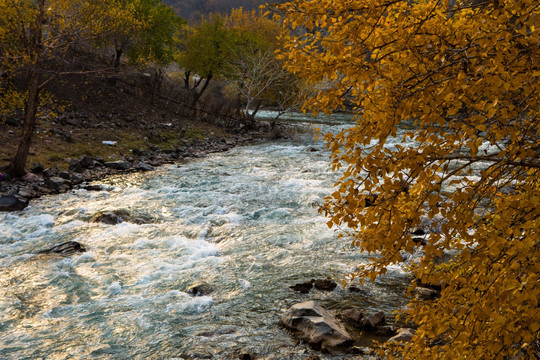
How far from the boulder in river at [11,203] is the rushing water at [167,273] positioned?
34cm

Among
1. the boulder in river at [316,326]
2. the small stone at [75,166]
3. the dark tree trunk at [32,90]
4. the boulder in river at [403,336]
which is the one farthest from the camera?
the small stone at [75,166]

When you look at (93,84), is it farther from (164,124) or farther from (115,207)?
(115,207)

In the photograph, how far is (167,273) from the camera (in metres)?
9.80

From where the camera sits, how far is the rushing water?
7.27m

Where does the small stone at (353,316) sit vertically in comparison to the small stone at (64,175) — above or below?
above

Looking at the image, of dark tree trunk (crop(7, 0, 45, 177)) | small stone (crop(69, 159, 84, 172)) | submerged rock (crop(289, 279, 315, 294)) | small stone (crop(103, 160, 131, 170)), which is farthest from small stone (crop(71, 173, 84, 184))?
submerged rock (crop(289, 279, 315, 294))

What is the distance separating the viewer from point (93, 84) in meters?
28.9

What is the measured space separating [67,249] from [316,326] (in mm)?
6772

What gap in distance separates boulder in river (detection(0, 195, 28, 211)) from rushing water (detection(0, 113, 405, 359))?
13.2 inches

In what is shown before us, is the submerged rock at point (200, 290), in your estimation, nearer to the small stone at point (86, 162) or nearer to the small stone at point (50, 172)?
the small stone at point (50, 172)

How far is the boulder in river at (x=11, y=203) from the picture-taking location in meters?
13.1

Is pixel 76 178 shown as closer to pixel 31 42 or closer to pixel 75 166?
pixel 75 166

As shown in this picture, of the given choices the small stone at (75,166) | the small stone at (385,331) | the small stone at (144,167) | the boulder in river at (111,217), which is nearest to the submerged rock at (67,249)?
the boulder in river at (111,217)

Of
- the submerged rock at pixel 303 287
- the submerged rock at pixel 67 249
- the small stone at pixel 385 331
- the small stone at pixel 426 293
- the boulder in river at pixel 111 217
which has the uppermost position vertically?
the small stone at pixel 426 293
